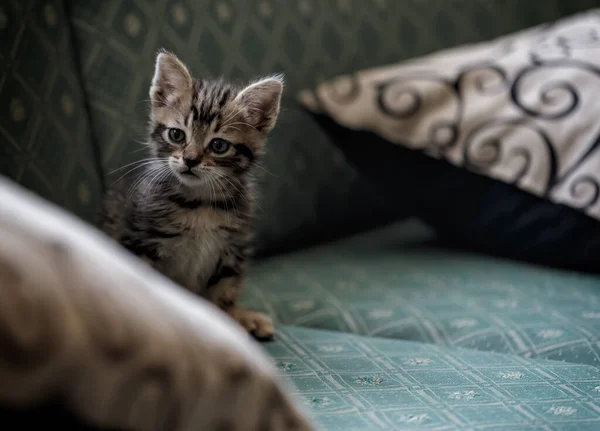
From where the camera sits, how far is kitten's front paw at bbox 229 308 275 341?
1015 millimetres

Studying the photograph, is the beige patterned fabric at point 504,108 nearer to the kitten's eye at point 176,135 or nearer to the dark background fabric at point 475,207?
the dark background fabric at point 475,207

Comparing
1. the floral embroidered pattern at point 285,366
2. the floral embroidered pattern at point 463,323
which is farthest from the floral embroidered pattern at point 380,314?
the floral embroidered pattern at point 285,366

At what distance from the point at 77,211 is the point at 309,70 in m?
0.57

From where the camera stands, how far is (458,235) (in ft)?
4.65

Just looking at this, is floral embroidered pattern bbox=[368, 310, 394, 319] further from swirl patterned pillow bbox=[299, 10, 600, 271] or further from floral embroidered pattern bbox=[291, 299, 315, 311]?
swirl patterned pillow bbox=[299, 10, 600, 271]

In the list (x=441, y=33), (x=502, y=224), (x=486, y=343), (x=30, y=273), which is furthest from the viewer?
(x=441, y=33)

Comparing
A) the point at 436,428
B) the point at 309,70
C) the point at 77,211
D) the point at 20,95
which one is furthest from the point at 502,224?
the point at 20,95

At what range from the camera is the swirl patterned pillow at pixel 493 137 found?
4.15 feet

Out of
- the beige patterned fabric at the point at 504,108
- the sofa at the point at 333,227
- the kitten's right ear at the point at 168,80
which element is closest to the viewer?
the sofa at the point at 333,227

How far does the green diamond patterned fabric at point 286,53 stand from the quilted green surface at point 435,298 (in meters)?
0.11

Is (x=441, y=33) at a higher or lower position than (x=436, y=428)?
higher

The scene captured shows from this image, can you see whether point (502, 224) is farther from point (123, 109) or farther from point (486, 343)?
point (123, 109)

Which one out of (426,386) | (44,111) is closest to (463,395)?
(426,386)

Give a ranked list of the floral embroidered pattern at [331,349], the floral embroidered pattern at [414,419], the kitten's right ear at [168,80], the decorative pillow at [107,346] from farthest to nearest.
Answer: the kitten's right ear at [168,80], the floral embroidered pattern at [331,349], the floral embroidered pattern at [414,419], the decorative pillow at [107,346]
